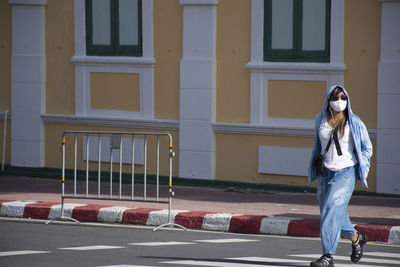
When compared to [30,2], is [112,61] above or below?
below

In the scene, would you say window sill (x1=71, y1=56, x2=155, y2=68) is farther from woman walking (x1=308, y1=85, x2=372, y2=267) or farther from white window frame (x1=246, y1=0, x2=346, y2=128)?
woman walking (x1=308, y1=85, x2=372, y2=267)

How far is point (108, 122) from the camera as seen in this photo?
15297mm

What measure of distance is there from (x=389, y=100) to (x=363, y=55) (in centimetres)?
79

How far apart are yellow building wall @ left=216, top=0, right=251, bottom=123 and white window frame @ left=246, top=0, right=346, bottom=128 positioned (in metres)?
0.11

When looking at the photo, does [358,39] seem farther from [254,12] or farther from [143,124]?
[143,124]

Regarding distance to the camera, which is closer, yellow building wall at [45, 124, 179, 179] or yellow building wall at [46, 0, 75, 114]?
yellow building wall at [45, 124, 179, 179]

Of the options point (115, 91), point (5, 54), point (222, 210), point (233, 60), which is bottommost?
point (222, 210)

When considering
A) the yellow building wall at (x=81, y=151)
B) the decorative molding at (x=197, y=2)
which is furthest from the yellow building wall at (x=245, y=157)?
the decorative molding at (x=197, y=2)

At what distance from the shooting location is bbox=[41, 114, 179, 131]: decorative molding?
48.4 feet

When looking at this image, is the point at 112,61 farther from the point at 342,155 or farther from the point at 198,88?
the point at 342,155

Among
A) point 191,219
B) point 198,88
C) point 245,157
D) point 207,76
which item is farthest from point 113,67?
point 191,219

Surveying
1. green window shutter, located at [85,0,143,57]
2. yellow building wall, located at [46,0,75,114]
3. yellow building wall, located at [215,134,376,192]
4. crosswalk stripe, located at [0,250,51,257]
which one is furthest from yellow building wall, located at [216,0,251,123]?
crosswalk stripe, located at [0,250,51,257]

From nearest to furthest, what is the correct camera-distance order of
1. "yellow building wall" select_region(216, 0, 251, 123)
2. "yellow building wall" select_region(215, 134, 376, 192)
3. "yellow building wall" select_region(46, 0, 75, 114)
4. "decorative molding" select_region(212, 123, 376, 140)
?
"decorative molding" select_region(212, 123, 376, 140) → "yellow building wall" select_region(215, 134, 376, 192) → "yellow building wall" select_region(216, 0, 251, 123) → "yellow building wall" select_region(46, 0, 75, 114)

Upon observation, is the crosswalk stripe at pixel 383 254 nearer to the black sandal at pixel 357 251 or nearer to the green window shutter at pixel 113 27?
the black sandal at pixel 357 251
